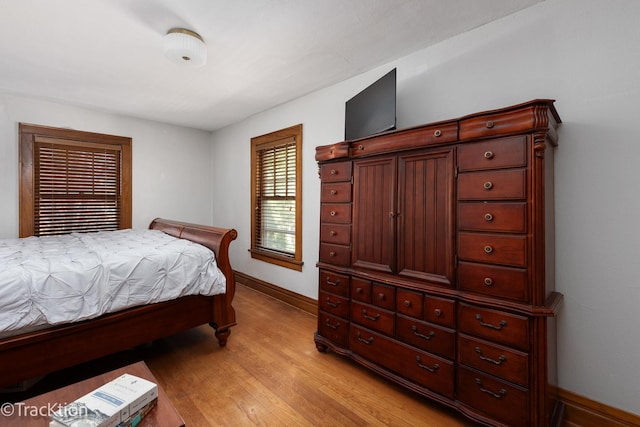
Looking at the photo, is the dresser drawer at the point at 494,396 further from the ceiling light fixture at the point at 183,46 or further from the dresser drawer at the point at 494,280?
the ceiling light fixture at the point at 183,46

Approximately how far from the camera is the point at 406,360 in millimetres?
1854

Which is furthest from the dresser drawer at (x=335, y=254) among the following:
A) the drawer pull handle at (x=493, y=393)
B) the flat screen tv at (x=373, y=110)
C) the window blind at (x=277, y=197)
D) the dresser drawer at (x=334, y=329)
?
the window blind at (x=277, y=197)

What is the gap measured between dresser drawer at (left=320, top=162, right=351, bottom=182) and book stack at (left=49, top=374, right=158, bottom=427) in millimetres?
1716

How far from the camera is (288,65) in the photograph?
2.62 meters

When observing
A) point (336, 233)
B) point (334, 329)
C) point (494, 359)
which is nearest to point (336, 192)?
point (336, 233)

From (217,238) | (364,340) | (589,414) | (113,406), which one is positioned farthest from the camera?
(217,238)

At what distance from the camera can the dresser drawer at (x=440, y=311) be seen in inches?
65.4

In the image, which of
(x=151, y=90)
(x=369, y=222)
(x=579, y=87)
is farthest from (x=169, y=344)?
(x=579, y=87)

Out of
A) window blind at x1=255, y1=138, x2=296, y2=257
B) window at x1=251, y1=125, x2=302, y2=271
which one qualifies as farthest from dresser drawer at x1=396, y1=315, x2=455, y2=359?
window blind at x1=255, y1=138, x2=296, y2=257

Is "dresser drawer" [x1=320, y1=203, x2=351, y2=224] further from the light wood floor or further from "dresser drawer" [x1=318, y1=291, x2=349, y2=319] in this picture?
the light wood floor

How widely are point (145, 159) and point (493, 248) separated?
4586 millimetres

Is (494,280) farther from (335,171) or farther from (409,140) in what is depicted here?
(335,171)

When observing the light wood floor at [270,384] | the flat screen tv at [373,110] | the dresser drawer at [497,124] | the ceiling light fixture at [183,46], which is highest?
the ceiling light fixture at [183,46]

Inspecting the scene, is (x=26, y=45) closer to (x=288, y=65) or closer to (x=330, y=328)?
(x=288, y=65)
